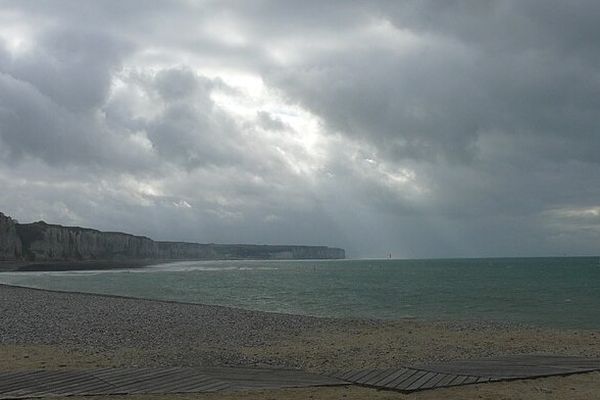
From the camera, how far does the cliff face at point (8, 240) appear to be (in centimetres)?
13800

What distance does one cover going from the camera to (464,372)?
12.9 meters

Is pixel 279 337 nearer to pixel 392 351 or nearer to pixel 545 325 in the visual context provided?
pixel 392 351

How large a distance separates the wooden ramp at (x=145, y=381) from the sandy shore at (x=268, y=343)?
64 centimetres

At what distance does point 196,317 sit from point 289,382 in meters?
16.0

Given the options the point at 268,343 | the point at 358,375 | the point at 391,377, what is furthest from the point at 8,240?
the point at 391,377

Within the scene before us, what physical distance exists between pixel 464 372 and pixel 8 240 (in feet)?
489

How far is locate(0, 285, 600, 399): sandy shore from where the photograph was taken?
11997 mm

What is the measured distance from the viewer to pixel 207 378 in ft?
40.0

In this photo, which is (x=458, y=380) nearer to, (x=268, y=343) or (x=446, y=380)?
(x=446, y=380)

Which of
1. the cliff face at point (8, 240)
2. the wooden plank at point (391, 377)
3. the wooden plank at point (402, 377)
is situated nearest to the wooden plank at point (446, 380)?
the wooden plank at point (402, 377)

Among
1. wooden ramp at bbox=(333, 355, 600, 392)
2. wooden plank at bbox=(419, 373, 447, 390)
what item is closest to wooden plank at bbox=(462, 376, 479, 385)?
wooden ramp at bbox=(333, 355, 600, 392)

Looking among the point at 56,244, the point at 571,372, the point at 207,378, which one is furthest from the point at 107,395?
the point at 56,244

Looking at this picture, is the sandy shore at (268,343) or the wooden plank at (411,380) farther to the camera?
the sandy shore at (268,343)

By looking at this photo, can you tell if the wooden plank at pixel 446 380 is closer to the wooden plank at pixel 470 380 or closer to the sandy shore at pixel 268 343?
the wooden plank at pixel 470 380
